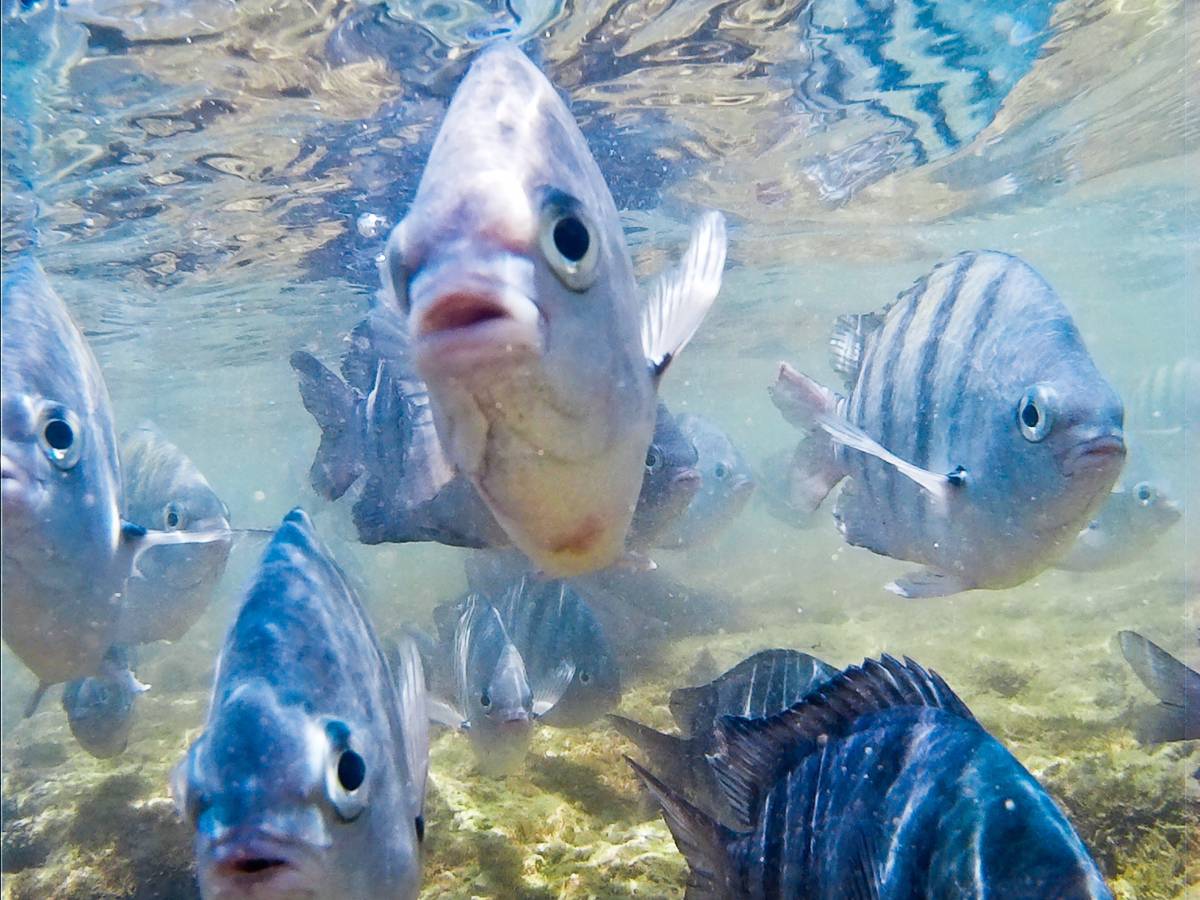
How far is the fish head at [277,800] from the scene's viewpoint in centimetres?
174

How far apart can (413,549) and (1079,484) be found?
27787 mm

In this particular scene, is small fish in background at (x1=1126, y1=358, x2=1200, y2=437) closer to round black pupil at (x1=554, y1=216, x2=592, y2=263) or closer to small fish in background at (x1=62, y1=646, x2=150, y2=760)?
round black pupil at (x1=554, y1=216, x2=592, y2=263)

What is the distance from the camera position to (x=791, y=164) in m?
13.9

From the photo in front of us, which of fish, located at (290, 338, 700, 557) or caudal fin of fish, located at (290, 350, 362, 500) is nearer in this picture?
fish, located at (290, 338, 700, 557)

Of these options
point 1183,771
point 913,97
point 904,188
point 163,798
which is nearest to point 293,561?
point 163,798

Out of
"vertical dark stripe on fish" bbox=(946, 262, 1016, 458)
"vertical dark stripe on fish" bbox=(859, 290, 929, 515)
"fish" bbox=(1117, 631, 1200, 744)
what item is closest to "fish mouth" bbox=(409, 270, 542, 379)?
"vertical dark stripe on fish" bbox=(946, 262, 1016, 458)

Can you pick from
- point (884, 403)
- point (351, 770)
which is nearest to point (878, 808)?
point (351, 770)

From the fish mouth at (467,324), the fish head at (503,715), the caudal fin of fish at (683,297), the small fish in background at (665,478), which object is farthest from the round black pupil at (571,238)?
the fish head at (503,715)

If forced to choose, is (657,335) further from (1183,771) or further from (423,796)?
(1183,771)

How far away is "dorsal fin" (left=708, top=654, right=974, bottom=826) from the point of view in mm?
2318

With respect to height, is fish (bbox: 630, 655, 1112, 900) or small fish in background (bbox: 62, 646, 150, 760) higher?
fish (bbox: 630, 655, 1112, 900)

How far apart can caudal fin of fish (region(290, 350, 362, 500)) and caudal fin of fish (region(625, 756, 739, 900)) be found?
10.0 feet

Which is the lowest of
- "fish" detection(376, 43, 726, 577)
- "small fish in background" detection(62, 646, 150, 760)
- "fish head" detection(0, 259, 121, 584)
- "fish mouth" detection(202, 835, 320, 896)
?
"small fish in background" detection(62, 646, 150, 760)

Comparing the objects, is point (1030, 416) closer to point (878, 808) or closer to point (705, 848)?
point (878, 808)
